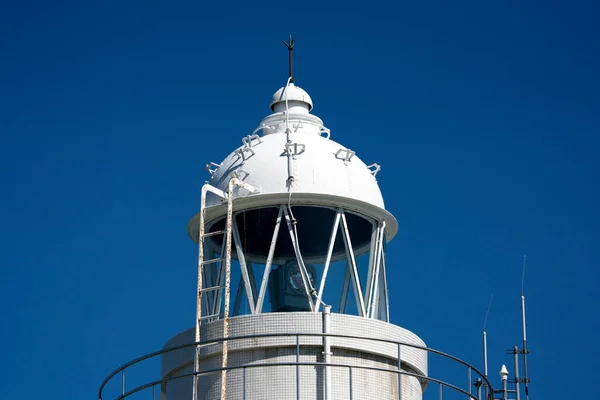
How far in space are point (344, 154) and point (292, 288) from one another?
10.5ft

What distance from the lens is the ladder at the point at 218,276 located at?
92.9 ft

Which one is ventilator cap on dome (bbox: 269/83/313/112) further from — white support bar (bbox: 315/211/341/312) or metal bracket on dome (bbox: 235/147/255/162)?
white support bar (bbox: 315/211/341/312)

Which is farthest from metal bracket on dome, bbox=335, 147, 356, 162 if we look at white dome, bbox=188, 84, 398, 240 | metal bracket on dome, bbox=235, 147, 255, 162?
metal bracket on dome, bbox=235, 147, 255, 162

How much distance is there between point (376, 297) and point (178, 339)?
404 cm

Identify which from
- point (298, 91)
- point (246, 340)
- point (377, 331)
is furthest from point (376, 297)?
point (298, 91)

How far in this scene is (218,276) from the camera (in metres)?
29.8

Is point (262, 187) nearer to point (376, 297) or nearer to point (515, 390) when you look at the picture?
point (376, 297)

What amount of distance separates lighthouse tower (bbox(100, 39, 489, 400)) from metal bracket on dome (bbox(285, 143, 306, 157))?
0.03 m

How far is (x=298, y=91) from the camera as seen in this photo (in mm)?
32562

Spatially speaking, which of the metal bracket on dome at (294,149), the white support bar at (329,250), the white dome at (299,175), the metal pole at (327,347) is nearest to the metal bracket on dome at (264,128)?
the white dome at (299,175)

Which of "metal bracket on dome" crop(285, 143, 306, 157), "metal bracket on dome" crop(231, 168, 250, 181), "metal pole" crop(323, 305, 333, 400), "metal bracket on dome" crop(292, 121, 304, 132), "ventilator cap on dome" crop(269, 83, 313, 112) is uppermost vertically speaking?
"ventilator cap on dome" crop(269, 83, 313, 112)

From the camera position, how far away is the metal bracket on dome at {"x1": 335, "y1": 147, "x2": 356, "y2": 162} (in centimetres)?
3064

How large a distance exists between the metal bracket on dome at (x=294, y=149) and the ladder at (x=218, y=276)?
44.1 inches

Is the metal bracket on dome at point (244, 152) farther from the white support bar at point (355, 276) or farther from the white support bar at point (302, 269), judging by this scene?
the white support bar at point (355, 276)
